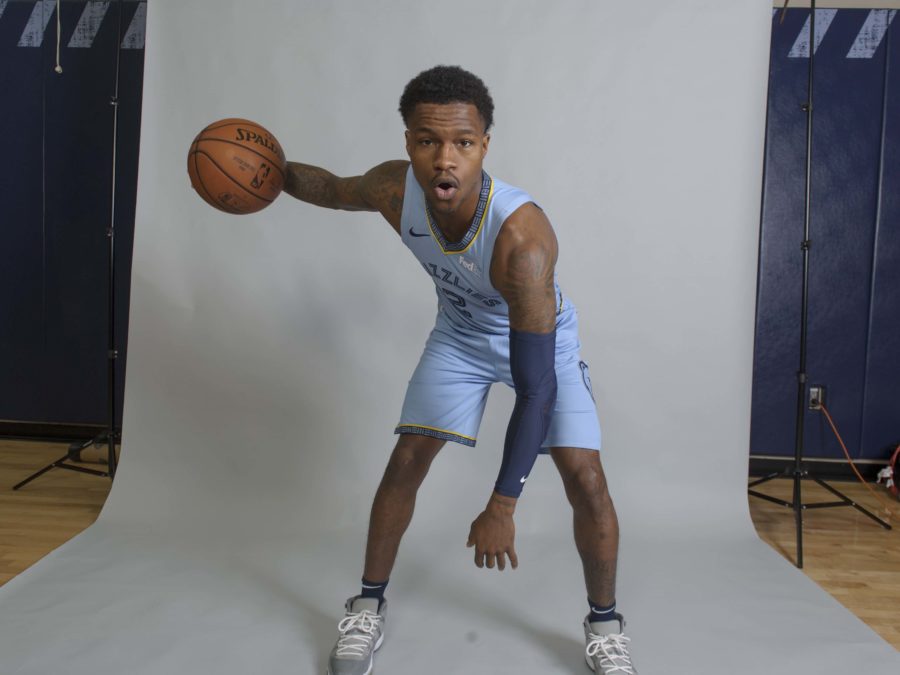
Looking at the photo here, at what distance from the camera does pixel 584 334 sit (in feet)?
8.83

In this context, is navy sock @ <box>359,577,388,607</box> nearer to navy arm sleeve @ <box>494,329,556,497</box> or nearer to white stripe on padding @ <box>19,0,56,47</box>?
navy arm sleeve @ <box>494,329,556,497</box>

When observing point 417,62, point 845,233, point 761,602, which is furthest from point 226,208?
point 845,233

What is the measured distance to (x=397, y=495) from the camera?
1.82 m

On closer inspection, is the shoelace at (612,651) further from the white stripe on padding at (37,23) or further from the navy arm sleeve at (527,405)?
the white stripe on padding at (37,23)

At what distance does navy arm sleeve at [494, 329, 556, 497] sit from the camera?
1446 mm

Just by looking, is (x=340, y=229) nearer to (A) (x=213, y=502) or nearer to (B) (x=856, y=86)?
(A) (x=213, y=502)

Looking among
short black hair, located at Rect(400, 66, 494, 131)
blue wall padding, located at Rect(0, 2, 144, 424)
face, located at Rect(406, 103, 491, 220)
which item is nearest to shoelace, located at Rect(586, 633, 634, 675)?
face, located at Rect(406, 103, 491, 220)

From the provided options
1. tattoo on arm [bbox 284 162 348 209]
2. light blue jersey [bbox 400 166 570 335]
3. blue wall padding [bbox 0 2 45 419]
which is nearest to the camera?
light blue jersey [bbox 400 166 570 335]

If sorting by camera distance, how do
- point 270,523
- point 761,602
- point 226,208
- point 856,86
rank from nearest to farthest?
point 226,208
point 761,602
point 270,523
point 856,86

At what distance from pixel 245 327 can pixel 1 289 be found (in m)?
1.62

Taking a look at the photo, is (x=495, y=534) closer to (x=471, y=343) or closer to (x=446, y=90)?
(x=471, y=343)

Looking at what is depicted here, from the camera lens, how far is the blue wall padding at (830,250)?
3.21 m

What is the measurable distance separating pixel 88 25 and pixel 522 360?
2.97m

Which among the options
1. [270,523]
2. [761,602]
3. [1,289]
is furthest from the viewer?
[1,289]
